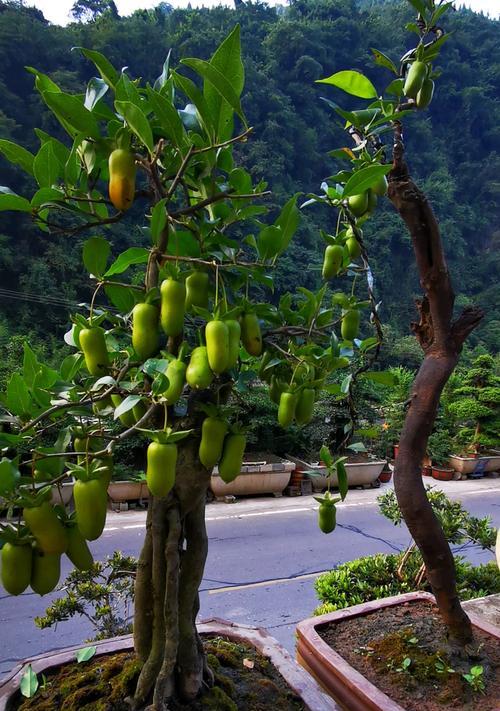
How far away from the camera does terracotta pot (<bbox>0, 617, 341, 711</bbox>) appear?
92 centimetres

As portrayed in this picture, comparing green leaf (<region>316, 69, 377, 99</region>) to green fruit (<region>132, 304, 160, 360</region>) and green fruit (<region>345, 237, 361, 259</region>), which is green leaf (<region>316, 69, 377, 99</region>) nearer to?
green fruit (<region>345, 237, 361, 259</region>)

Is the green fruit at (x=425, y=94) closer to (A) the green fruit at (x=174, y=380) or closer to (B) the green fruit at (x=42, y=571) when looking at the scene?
(A) the green fruit at (x=174, y=380)

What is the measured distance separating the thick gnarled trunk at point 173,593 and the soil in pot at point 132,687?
0.04 m

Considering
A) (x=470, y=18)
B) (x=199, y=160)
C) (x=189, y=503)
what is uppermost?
(x=470, y=18)

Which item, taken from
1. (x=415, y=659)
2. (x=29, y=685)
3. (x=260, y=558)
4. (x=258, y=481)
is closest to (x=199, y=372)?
(x=29, y=685)

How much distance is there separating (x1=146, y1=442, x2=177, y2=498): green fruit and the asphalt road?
80.0 inches

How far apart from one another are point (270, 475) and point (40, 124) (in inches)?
505

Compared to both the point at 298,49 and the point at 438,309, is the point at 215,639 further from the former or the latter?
the point at 298,49

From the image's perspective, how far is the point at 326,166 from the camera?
20.8m

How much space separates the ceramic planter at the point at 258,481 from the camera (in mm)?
4801

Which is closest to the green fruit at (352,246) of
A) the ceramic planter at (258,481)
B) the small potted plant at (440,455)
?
the ceramic planter at (258,481)

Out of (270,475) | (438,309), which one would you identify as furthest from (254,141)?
(438,309)

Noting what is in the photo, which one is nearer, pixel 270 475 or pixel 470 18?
pixel 270 475

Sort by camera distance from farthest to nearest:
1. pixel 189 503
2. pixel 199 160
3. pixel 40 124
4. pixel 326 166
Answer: pixel 326 166 < pixel 40 124 < pixel 189 503 < pixel 199 160
